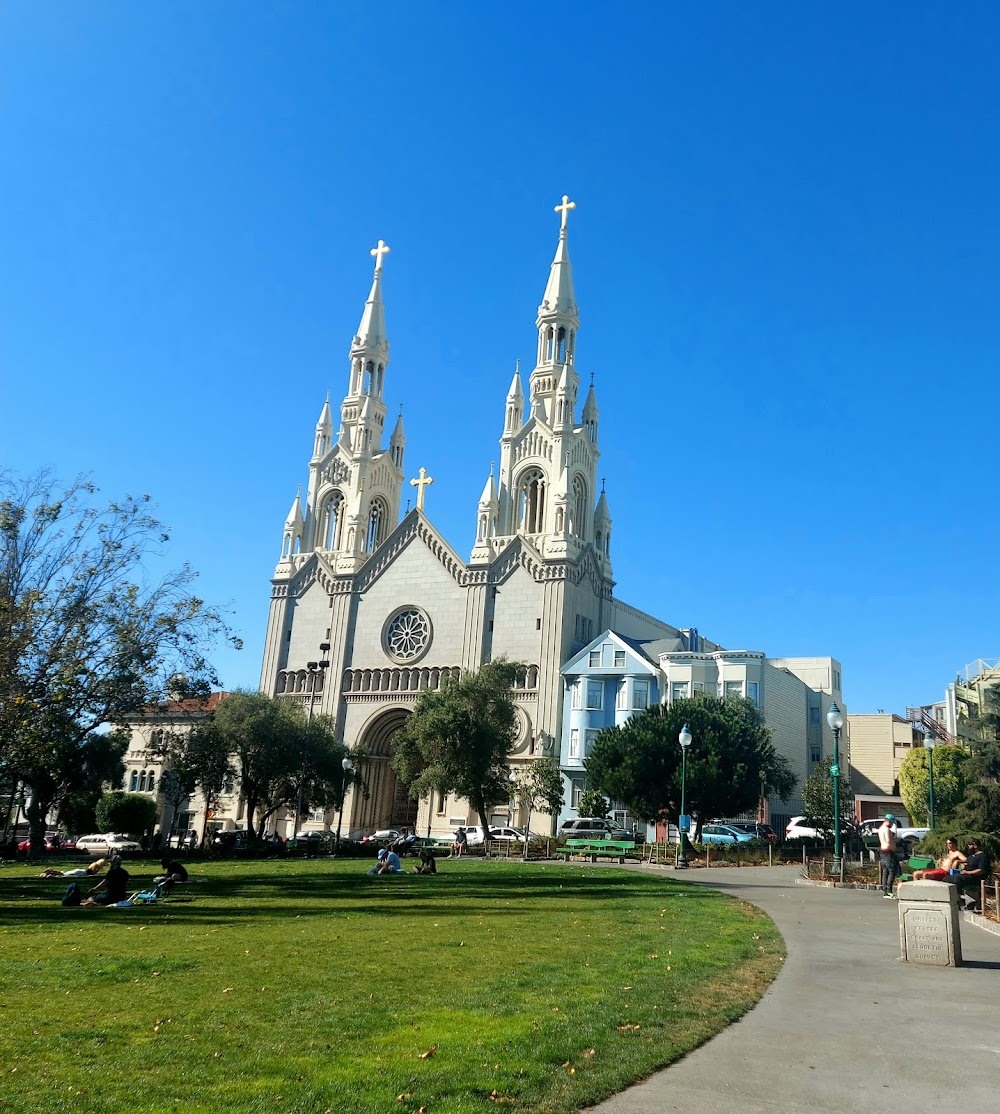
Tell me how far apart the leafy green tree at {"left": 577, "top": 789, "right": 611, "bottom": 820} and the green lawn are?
4184cm

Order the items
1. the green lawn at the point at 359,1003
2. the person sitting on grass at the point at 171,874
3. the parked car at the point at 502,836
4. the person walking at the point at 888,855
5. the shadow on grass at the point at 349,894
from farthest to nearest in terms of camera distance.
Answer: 1. the parked car at the point at 502,836
2. the person sitting on grass at the point at 171,874
3. the person walking at the point at 888,855
4. the shadow on grass at the point at 349,894
5. the green lawn at the point at 359,1003

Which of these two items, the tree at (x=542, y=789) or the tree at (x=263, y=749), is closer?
the tree at (x=263, y=749)

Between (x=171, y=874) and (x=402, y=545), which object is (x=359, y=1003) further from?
(x=402, y=545)

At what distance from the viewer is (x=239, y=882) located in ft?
94.4

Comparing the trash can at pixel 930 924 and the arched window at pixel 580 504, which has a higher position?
the arched window at pixel 580 504

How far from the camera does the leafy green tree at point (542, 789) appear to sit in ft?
204

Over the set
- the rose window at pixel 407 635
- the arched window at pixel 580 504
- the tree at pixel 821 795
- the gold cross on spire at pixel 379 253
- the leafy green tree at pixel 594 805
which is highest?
the gold cross on spire at pixel 379 253

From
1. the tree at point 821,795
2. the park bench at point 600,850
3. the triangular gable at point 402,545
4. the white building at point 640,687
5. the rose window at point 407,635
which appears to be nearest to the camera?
the park bench at point 600,850

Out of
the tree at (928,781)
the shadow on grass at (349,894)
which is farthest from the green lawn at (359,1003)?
the tree at (928,781)

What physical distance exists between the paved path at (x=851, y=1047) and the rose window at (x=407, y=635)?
2481 inches

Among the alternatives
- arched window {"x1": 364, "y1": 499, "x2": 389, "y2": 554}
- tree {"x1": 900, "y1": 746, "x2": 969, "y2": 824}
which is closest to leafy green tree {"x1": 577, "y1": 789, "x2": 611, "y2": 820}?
tree {"x1": 900, "y1": 746, "x2": 969, "y2": 824}

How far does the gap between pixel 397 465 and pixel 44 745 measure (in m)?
63.9

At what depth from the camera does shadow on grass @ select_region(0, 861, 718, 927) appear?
19.7 metres

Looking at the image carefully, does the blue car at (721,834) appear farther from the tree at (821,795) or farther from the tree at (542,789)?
the tree at (821,795)
